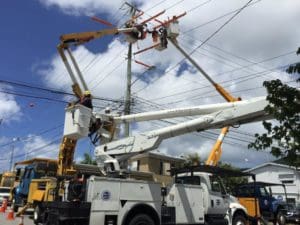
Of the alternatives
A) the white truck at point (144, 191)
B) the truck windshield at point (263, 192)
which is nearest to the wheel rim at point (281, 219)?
the truck windshield at point (263, 192)

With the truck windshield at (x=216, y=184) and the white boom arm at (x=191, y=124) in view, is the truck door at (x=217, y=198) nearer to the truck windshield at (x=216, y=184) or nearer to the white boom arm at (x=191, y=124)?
the truck windshield at (x=216, y=184)

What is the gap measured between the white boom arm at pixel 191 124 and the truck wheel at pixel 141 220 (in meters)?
2.40

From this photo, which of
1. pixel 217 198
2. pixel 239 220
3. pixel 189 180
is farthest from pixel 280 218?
pixel 189 180

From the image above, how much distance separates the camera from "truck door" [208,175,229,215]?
15984mm

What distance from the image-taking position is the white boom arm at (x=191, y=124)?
12540mm

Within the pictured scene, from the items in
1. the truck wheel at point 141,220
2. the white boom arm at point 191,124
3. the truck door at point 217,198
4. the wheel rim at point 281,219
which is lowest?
the truck wheel at point 141,220

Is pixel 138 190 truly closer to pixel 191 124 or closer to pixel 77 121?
pixel 191 124

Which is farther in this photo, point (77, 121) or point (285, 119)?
point (77, 121)

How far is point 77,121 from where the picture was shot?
47.1ft

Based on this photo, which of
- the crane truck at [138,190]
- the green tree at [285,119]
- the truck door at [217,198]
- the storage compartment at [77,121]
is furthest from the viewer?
the truck door at [217,198]

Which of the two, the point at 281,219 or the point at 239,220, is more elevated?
the point at 281,219

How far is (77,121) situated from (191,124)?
4.19 meters

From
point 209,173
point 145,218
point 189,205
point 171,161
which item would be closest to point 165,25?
point 209,173

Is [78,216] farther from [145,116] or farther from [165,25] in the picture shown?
[165,25]
